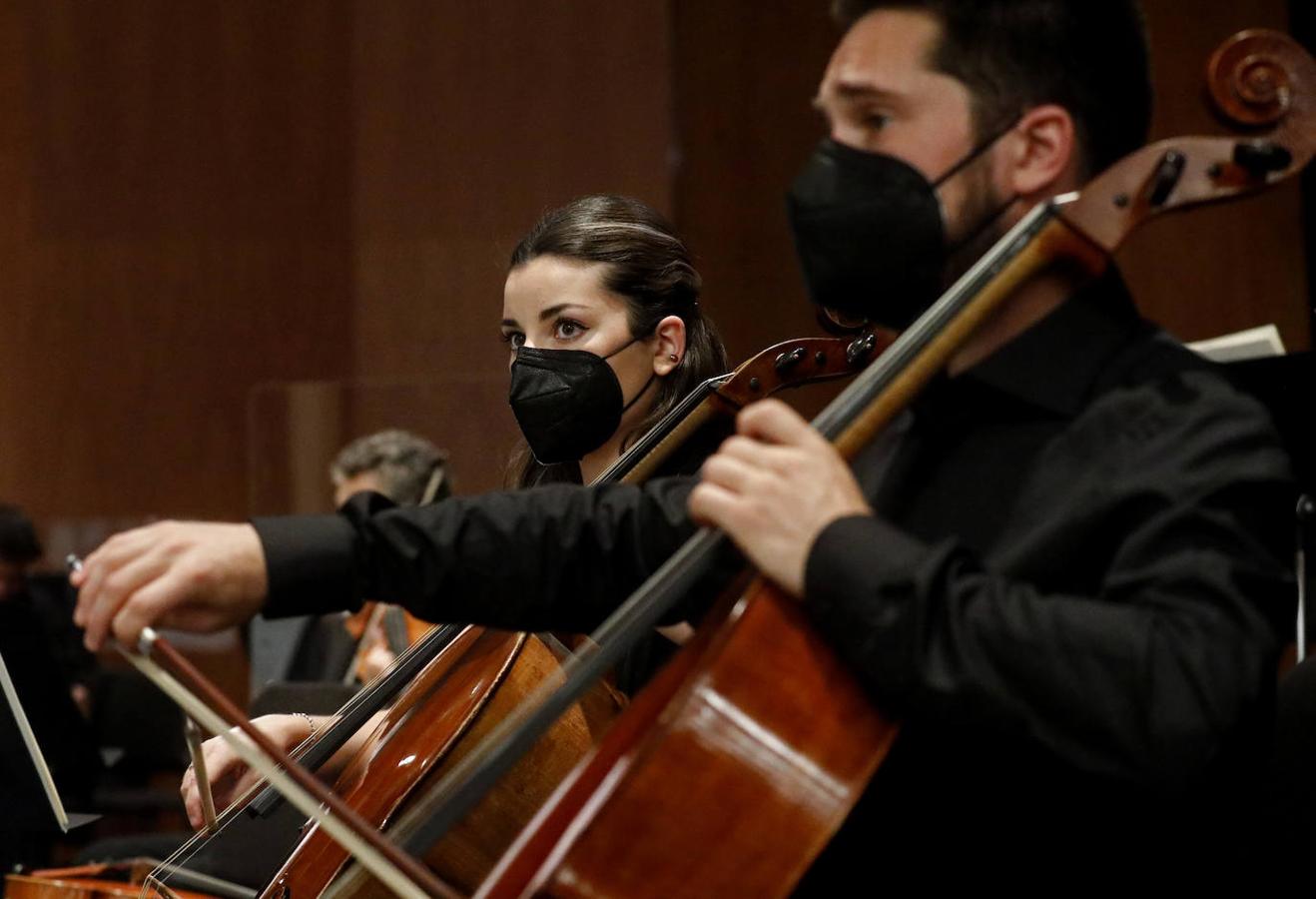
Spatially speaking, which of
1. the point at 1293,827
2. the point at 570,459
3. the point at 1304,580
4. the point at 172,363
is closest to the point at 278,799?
the point at 570,459

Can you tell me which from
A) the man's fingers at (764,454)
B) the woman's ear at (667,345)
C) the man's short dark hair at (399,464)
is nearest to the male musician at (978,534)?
the man's fingers at (764,454)

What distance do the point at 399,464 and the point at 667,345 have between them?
2.22 metres

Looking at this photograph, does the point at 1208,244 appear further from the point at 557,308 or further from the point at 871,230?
the point at 871,230

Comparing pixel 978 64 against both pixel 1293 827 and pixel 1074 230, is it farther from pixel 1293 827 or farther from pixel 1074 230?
pixel 1293 827

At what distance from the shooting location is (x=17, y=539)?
455 centimetres

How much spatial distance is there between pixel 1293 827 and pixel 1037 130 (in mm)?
621

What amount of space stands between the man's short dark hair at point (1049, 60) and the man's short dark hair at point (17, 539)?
4003 millimetres

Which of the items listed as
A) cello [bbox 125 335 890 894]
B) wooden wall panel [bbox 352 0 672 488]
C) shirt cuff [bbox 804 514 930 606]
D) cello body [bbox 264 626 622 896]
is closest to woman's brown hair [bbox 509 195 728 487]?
cello [bbox 125 335 890 894]

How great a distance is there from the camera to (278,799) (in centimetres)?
166

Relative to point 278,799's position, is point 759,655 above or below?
above

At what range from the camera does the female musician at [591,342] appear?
186 centimetres

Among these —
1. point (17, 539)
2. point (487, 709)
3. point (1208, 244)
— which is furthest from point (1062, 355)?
point (17, 539)

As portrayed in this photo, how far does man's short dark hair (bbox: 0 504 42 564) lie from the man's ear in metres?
4.05

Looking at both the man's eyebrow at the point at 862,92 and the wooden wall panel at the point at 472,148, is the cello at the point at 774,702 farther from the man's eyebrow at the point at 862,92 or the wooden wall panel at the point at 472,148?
the wooden wall panel at the point at 472,148
